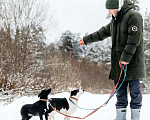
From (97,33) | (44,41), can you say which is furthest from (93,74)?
(97,33)

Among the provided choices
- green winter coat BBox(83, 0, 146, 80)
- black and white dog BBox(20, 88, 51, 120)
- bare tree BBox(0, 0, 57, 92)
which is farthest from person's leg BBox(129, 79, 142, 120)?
bare tree BBox(0, 0, 57, 92)

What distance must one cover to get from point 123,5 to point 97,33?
2.22 feet

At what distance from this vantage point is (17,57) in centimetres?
851

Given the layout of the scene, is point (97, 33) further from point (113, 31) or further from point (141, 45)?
point (141, 45)

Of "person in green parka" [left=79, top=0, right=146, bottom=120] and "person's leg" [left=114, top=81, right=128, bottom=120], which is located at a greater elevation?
"person in green parka" [left=79, top=0, right=146, bottom=120]

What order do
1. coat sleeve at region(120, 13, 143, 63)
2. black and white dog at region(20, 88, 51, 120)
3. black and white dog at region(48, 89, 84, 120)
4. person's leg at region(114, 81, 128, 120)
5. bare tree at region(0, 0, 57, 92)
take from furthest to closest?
bare tree at region(0, 0, 57, 92) < black and white dog at region(48, 89, 84, 120) < black and white dog at region(20, 88, 51, 120) < person's leg at region(114, 81, 128, 120) < coat sleeve at region(120, 13, 143, 63)

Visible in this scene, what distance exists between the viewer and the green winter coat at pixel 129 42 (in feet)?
7.12

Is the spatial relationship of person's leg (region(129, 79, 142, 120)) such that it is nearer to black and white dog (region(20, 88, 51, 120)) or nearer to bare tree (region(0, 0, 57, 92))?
black and white dog (region(20, 88, 51, 120))

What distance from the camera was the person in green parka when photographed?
2178 millimetres

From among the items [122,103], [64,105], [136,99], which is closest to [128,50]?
[136,99]

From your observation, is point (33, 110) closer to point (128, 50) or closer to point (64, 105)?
point (64, 105)

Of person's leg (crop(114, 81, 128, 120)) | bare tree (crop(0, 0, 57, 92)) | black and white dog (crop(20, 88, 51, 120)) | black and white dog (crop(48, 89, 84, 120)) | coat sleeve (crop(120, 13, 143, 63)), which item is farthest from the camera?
bare tree (crop(0, 0, 57, 92))

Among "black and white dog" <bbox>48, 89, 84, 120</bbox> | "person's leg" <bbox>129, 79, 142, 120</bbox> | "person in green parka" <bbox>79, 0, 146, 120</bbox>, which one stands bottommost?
"black and white dog" <bbox>48, 89, 84, 120</bbox>

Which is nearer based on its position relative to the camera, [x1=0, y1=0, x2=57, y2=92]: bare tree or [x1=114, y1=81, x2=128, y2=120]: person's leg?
[x1=114, y1=81, x2=128, y2=120]: person's leg
